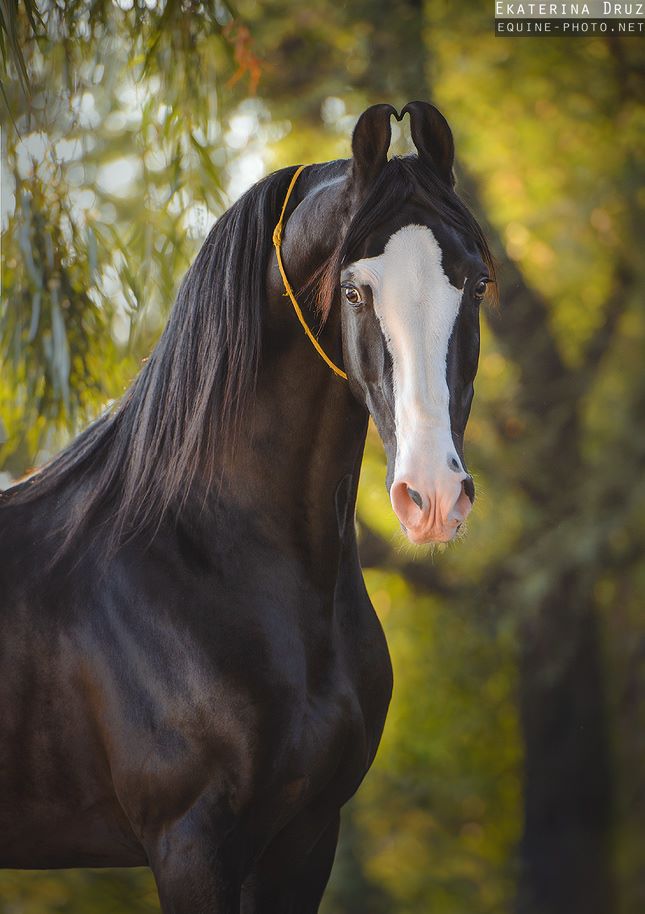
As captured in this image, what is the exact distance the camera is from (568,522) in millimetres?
5555

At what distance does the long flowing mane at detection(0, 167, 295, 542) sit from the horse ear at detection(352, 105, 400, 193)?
0.23 m

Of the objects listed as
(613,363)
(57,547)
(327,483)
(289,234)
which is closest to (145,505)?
(57,547)

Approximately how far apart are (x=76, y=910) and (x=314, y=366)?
4.47 meters

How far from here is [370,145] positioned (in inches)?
68.2

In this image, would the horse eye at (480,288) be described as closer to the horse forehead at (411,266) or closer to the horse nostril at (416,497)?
the horse forehead at (411,266)

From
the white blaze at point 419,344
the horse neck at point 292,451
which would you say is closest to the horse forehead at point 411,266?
the white blaze at point 419,344

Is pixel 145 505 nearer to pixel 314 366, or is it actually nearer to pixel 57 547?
pixel 57 547

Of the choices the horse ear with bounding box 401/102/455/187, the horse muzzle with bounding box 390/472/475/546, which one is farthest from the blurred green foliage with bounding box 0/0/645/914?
the horse muzzle with bounding box 390/472/475/546

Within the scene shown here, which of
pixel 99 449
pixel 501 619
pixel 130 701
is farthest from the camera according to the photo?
pixel 501 619

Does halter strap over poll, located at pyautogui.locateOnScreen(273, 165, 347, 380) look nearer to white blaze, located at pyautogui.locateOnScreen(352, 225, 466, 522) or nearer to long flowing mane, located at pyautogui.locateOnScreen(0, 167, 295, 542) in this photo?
long flowing mane, located at pyautogui.locateOnScreen(0, 167, 295, 542)

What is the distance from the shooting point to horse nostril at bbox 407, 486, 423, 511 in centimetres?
155

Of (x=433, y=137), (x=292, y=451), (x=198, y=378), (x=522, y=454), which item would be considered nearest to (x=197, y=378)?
(x=198, y=378)

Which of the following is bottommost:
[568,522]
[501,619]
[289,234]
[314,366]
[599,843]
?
[599,843]

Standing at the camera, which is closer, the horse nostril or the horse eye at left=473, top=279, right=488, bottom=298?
the horse nostril
